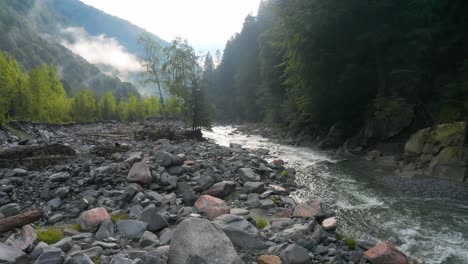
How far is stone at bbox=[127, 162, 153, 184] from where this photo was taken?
9.70 meters

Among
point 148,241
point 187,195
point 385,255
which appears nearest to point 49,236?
point 148,241

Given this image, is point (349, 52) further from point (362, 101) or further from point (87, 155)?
point (87, 155)

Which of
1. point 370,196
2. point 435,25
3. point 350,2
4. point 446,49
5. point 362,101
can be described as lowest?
point 370,196

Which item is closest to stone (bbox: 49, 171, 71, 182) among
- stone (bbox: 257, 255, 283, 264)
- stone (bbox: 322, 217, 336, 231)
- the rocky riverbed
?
the rocky riverbed

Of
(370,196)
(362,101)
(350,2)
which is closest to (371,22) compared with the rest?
(350,2)

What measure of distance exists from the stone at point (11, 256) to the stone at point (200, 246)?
2.31 m

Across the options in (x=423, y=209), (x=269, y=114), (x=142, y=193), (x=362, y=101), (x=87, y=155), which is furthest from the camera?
(x=269, y=114)

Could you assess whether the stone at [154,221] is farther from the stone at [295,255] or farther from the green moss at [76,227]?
the stone at [295,255]

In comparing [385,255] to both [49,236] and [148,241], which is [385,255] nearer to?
[148,241]

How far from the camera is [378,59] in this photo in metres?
21.3

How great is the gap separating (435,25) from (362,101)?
7555 millimetres

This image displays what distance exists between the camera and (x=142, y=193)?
8.88m

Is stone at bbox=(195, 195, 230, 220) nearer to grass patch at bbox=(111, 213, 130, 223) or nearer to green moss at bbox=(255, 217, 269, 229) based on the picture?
green moss at bbox=(255, 217, 269, 229)

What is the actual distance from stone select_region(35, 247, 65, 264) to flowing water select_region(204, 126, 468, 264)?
21.2 ft
